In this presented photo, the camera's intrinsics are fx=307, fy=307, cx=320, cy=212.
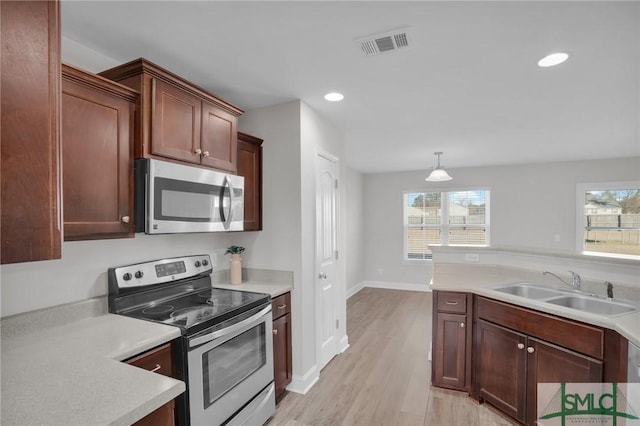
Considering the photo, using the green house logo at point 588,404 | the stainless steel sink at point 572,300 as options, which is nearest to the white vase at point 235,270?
the stainless steel sink at point 572,300

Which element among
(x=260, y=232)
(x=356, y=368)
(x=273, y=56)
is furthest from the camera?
(x=356, y=368)

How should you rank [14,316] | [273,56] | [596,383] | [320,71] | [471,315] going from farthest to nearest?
[471,315], [320,71], [273,56], [596,383], [14,316]

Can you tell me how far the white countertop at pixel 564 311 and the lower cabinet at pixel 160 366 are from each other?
2.01m

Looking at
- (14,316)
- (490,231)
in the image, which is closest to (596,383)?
(14,316)

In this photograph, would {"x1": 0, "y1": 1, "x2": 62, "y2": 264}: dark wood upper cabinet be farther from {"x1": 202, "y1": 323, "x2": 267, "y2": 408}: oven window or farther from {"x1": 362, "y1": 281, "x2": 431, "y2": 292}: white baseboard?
{"x1": 362, "y1": 281, "x2": 431, "y2": 292}: white baseboard

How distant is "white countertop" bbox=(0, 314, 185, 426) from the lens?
899 mm

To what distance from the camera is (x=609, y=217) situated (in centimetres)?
504

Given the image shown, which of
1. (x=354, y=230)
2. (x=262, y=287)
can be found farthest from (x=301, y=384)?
(x=354, y=230)

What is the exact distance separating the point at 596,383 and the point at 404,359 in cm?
171

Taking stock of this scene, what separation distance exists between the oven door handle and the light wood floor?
0.82 meters

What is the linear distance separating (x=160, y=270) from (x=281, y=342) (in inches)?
42.7

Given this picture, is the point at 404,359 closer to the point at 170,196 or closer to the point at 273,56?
the point at 170,196

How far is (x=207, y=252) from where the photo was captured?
8.66ft

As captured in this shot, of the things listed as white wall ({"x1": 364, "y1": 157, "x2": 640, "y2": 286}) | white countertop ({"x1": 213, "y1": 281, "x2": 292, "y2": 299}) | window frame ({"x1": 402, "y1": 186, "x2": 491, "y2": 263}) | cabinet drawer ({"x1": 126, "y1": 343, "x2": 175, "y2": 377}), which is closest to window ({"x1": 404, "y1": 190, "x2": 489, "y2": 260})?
window frame ({"x1": 402, "y1": 186, "x2": 491, "y2": 263})
